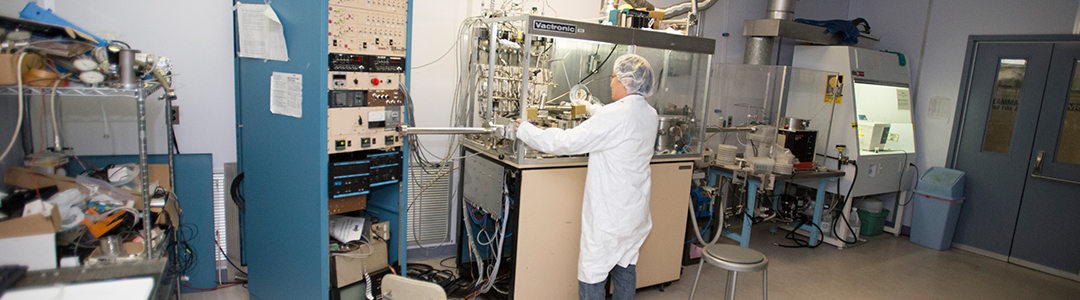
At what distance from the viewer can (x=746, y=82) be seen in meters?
4.10

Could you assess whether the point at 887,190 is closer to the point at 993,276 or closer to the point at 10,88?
the point at 993,276

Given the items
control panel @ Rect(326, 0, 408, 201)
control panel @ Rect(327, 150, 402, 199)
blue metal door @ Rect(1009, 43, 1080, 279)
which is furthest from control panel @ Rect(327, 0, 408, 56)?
blue metal door @ Rect(1009, 43, 1080, 279)

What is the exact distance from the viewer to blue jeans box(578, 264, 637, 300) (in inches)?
98.8

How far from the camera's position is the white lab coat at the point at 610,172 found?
236 centimetres

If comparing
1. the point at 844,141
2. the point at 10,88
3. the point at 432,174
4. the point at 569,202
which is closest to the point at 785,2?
the point at 844,141

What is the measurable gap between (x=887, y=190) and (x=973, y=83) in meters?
1.06

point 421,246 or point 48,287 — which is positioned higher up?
point 48,287

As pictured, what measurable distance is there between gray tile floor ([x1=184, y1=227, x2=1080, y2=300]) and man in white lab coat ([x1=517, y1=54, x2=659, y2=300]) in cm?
76

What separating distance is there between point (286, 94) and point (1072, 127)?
5133 millimetres

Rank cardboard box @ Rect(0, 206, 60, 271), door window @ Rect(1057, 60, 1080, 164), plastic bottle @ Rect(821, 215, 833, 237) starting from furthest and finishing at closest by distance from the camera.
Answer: plastic bottle @ Rect(821, 215, 833, 237) → door window @ Rect(1057, 60, 1080, 164) → cardboard box @ Rect(0, 206, 60, 271)

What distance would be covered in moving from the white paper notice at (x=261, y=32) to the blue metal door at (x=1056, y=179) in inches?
201

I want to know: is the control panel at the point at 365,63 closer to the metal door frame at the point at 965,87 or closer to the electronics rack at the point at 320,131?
the electronics rack at the point at 320,131

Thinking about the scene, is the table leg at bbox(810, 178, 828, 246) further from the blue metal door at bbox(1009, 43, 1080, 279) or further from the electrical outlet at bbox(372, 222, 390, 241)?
the electrical outlet at bbox(372, 222, 390, 241)

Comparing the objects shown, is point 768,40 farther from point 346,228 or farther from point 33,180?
point 33,180
